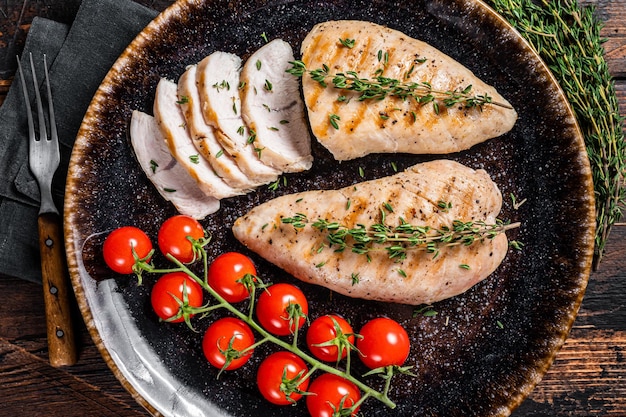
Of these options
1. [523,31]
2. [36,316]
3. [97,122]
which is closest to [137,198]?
[97,122]

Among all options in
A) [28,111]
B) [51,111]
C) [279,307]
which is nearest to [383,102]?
[279,307]

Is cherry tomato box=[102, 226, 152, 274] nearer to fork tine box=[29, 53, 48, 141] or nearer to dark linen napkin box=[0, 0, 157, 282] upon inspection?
dark linen napkin box=[0, 0, 157, 282]

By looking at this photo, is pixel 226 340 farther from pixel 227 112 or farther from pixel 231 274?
pixel 227 112

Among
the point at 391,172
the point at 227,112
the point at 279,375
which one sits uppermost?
the point at 227,112

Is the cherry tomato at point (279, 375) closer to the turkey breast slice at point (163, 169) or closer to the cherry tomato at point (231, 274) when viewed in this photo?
the cherry tomato at point (231, 274)

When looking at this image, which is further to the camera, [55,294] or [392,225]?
[55,294]

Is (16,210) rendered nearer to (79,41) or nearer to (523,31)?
(79,41)
